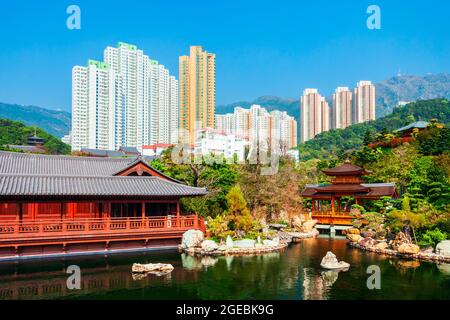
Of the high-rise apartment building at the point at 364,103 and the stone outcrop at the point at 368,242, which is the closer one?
the stone outcrop at the point at 368,242

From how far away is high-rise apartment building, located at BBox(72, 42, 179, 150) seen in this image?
290 ft

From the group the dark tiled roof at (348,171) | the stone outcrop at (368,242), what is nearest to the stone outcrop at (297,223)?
the dark tiled roof at (348,171)

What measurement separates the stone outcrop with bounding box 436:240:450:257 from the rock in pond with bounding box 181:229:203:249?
11.5m

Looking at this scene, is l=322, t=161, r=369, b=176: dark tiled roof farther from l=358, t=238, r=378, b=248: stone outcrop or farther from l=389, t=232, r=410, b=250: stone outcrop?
l=389, t=232, r=410, b=250: stone outcrop

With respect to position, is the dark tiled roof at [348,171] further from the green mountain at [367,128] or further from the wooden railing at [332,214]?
the green mountain at [367,128]

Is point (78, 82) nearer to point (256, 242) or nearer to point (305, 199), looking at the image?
point (305, 199)

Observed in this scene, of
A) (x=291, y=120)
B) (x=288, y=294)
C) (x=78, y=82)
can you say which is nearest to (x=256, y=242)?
(x=288, y=294)

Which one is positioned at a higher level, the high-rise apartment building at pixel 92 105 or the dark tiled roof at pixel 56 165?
the high-rise apartment building at pixel 92 105

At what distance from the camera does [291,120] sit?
371ft

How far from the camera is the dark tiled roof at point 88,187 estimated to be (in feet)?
57.9

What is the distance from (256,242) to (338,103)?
133601 millimetres

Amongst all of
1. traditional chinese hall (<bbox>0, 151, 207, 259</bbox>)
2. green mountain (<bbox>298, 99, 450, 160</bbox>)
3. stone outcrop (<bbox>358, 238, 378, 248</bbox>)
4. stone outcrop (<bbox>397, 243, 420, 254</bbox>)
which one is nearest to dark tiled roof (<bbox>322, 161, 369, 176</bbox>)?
stone outcrop (<bbox>358, 238, 378, 248</bbox>)

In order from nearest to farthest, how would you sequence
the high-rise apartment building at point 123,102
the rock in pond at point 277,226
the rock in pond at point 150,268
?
1. the rock in pond at point 150,268
2. the rock in pond at point 277,226
3. the high-rise apartment building at point 123,102

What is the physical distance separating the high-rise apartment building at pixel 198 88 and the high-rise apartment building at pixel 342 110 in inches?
2393
